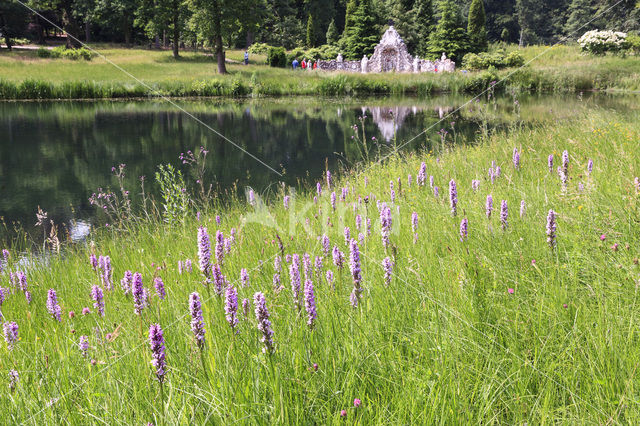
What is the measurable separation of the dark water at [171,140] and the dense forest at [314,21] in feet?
59.8

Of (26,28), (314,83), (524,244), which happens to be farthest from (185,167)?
(26,28)

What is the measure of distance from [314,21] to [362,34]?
1913cm

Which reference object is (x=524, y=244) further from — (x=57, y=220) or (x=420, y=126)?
(x=420, y=126)

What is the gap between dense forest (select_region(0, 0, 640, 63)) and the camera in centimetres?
4478

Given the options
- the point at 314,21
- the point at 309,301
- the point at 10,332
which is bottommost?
the point at 10,332

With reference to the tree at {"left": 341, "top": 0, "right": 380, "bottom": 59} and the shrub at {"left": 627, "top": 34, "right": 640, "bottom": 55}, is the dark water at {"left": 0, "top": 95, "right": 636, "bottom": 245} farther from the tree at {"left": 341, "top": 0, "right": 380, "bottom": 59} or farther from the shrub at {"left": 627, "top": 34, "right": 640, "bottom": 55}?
the tree at {"left": 341, "top": 0, "right": 380, "bottom": 59}

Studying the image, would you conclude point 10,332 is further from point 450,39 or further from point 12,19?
point 12,19

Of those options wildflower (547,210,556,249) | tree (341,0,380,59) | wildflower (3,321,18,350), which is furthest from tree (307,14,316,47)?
wildflower (3,321,18,350)

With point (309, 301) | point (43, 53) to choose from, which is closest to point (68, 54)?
point (43, 53)

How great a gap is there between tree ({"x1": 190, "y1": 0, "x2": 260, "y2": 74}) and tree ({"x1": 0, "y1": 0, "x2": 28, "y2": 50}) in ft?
90.9

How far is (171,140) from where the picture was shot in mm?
18672

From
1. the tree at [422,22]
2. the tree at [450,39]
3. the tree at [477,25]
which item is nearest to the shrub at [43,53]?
the tree at [450,39]

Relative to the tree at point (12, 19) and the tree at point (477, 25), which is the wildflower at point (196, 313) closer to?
the tree at point (477, 25)

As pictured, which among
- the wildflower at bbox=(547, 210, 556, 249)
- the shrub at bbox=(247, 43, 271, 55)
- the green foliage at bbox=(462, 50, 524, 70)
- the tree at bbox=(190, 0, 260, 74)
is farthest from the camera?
the shrub at bbox=(247, 43, 271, 55)
